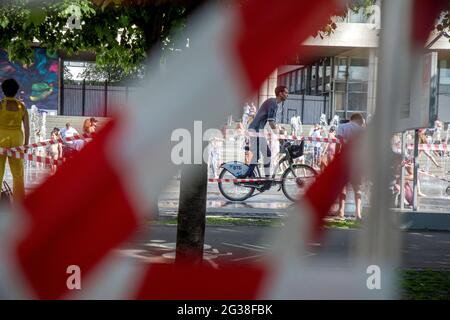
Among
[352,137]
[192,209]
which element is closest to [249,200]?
[192,209]

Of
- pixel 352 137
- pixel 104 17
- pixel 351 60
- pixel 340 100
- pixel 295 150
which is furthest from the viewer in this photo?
pixel 295 150

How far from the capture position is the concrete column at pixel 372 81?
127 cm

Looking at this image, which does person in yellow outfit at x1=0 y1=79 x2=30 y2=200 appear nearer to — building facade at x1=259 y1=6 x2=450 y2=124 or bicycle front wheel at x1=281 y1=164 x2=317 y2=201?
bicycle front wheel at x1=281 y1=164 x2=317 y2=201

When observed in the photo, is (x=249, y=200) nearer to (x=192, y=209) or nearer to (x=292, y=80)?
(x=192, y=209)

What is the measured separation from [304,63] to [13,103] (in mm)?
5017

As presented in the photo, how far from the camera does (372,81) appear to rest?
1.29m

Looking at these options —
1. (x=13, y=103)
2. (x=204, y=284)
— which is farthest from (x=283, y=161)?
(x=204, y=284)

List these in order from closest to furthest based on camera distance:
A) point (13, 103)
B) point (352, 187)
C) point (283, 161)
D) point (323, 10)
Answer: point (323, 10) → point (352, 187) → point (13, 103) → point (283, 161)

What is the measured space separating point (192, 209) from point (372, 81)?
126 centimetres

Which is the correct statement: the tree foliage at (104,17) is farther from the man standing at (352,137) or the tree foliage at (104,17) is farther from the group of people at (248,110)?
the man standing at (352,137)

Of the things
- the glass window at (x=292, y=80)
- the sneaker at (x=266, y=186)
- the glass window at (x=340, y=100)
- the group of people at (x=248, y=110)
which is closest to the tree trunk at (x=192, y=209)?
the group of people at (x=248, y=110)

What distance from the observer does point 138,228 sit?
48.6 inches

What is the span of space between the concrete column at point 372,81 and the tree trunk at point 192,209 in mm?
380

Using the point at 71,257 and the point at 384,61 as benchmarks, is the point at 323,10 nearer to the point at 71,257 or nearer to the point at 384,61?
the point at 384,61
